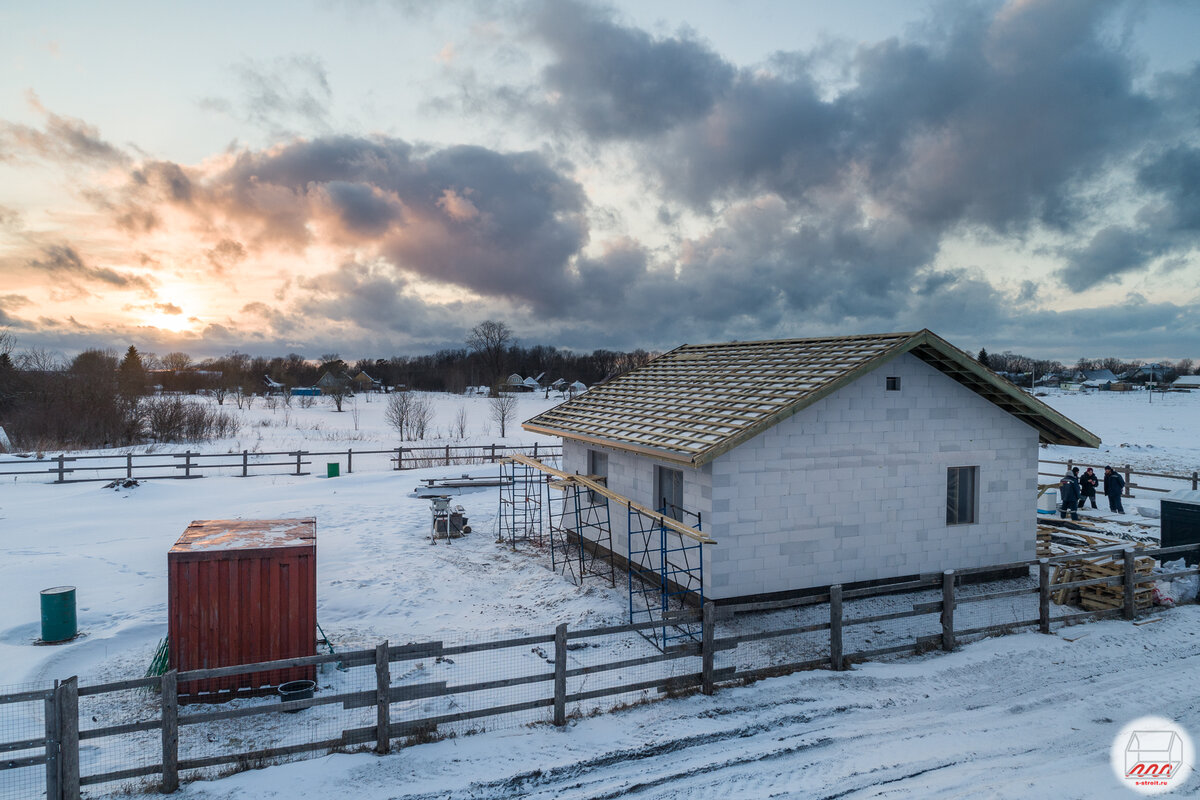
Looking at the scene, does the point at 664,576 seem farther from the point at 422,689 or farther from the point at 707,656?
the point at 422,689

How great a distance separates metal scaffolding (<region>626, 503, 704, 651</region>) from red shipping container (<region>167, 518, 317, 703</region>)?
18.1 ft

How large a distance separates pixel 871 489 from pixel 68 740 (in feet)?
43.9

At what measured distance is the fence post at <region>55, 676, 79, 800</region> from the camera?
6746 mm

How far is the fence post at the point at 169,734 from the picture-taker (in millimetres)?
7184

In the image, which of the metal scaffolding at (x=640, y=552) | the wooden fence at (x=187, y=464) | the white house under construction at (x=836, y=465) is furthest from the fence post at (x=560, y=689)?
the wooden fence at (x=187, y=464)

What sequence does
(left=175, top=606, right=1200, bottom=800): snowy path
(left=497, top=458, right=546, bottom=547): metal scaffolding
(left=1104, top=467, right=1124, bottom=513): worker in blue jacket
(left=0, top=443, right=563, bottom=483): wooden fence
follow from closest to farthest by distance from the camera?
(left=175, top=606, right=1200, bottom=800): snowy path < (left=497, top=458, right=546, bottom=547): metal scaffolding < (left=1104, top=467, right=1124, bottom=513): worker in blue jacket < (left=0, top=443, right=563, bottom=483): wooden fence

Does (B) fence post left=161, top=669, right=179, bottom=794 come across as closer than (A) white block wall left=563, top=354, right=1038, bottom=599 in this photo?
Yes

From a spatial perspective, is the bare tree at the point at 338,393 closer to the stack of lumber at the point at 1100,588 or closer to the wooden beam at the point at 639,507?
the wooden beam at the point at 639,507

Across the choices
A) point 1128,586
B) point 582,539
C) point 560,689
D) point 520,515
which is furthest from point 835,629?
point 520,515

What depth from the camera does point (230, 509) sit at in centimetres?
2344

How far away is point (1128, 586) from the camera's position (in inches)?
512

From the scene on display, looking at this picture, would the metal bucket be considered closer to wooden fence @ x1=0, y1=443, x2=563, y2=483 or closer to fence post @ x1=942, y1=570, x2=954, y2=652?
fence post @ x1=942, y1=570, x2=954, y2=652

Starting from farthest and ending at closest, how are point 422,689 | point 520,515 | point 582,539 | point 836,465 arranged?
point 520,515
point 582,539
point 836,465
point 422,689

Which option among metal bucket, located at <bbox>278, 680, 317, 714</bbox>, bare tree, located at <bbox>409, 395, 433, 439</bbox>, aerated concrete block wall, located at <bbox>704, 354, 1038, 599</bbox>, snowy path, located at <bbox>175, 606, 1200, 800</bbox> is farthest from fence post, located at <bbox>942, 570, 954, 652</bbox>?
bare tree, located at <bbox>409, 395, 433, 439</bbox>
